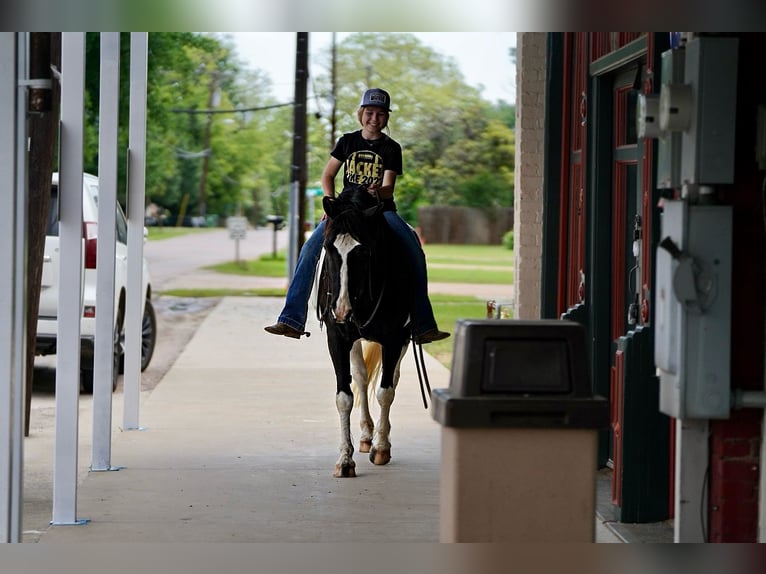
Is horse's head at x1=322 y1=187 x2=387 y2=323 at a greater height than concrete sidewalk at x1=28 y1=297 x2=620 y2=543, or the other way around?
horse's head at x1=322 y1=187 x2=387 y2=323

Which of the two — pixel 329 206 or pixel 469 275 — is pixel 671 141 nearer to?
pixel 329 206

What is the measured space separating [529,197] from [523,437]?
701 centimetres

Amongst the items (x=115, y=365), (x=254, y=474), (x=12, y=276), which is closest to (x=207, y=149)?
(x=115, y=365)

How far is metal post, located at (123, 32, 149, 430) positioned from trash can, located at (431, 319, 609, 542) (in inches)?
237

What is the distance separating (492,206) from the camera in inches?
2260

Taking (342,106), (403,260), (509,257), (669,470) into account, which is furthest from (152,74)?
(669,470)

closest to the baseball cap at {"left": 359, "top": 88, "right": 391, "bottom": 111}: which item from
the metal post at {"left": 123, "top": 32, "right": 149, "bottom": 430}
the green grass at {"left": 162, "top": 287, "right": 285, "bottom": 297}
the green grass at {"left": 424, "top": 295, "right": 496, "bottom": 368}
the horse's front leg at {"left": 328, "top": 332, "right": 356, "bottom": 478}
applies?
the horse's front leg at {"left": 328, "top": 332, "right": 356, "bottom": 478}

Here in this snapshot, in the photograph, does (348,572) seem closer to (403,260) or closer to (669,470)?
(669,470)

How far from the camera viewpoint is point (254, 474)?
9.85 metres

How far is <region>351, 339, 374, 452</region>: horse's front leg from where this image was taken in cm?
1067

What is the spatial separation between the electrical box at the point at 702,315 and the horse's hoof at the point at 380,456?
13.0 ft

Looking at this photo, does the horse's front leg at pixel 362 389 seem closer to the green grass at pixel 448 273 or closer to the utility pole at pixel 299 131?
the green grass at pixel 448 273

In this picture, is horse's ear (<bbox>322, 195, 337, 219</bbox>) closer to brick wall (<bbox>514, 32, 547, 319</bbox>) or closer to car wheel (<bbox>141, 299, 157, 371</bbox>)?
brick wall (<bbox>514, 32, 547, 319</bbox>)


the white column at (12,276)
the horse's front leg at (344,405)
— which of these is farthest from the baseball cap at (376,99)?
the white column at (12,276)
